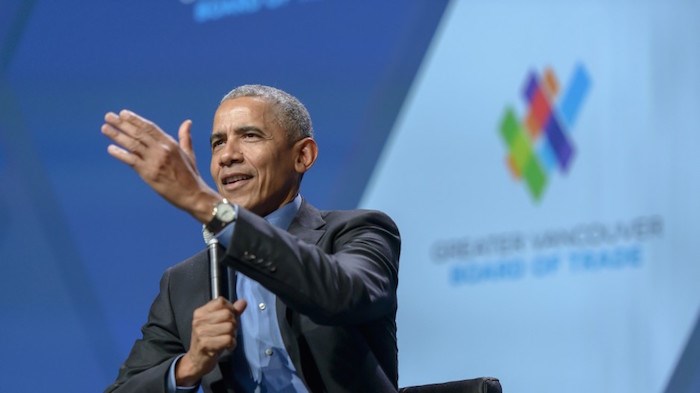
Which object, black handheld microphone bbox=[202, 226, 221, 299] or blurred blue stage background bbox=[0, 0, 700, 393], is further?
blurred blue stage background bbox=[0, 0, 700, 393]

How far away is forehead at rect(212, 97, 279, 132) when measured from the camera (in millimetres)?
2533

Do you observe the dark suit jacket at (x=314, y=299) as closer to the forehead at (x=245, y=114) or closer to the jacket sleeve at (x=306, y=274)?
the jacket sleeve at (x=306, y=274)

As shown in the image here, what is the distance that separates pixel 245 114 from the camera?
2.54 m

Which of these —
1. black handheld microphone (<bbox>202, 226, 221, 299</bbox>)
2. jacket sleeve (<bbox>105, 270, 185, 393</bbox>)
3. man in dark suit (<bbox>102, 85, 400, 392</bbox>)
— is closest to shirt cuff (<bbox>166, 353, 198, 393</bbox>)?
man in dark suit (<bbox>102, 85, 400, 392</bbox>)

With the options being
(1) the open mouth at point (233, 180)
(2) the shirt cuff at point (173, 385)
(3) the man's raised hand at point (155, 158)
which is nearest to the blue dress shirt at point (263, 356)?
(2) the shirt cuff at point (173, 385)

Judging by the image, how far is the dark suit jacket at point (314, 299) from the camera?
6.63 feet

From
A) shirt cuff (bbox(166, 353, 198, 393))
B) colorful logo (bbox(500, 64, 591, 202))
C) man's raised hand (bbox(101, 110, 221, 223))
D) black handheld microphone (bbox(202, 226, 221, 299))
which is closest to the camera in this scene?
man's raised hand (bbox(101, 110, 221, 223))

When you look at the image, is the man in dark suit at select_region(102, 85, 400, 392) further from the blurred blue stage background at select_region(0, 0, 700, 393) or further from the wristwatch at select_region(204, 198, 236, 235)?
the blurred blue stage background at select_region(0, 0, 700, 393)

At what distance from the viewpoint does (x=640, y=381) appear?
3887mm

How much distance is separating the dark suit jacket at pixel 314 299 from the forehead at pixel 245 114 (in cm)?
23

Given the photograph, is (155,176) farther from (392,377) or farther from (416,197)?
(416,197)

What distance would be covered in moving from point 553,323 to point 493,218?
1.43 ft

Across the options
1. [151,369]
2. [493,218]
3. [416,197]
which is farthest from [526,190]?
[151,369]

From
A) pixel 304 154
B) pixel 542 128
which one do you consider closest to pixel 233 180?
pixel 304 154
